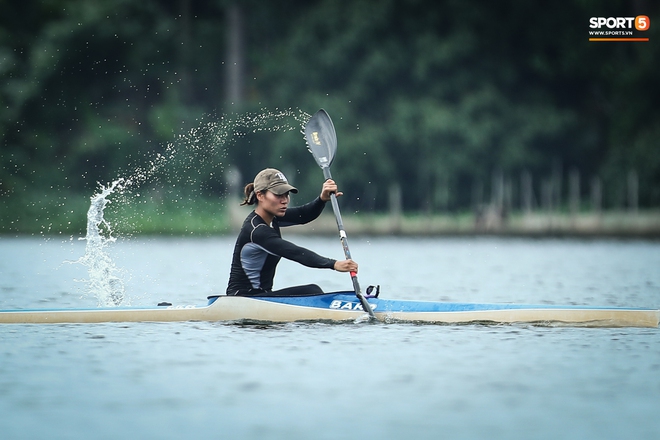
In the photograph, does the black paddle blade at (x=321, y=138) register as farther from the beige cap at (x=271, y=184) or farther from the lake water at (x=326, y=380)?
the lake water at (x=326, y=380)

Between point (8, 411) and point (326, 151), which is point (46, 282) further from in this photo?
point (8, 411)

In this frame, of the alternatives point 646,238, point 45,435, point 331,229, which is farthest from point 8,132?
point 45,435

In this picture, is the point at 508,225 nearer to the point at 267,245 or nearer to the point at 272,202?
the point at 272,202

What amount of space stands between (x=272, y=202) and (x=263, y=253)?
53 centimetres

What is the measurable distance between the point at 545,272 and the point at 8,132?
91.1ft

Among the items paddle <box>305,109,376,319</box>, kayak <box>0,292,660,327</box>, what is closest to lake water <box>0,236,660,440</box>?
kayak <box>0,292,660,327</box>

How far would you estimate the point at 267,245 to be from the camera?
1155 centimetres

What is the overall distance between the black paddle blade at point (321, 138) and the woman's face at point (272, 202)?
224cm

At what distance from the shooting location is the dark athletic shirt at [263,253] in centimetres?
1141

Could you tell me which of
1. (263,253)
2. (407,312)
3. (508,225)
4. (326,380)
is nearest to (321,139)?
(263,253)

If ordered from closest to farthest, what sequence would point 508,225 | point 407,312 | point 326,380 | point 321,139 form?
point 326,380, point 407,312, point 321,139, point 508,225

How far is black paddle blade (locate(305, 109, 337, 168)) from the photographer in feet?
46.1

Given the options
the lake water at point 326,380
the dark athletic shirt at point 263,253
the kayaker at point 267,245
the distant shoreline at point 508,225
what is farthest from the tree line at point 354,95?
the kayaker at point 267,245

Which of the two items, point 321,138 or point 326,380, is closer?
point 326,380
